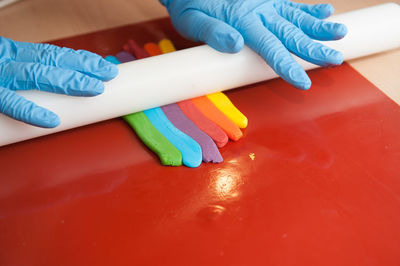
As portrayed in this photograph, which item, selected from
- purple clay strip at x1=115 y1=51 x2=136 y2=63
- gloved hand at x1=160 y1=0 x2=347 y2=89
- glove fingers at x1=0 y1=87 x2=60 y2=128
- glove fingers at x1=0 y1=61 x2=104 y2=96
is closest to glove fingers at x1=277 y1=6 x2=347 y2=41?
gloved hand at x1=160 y1=0 x2=347 y2=89

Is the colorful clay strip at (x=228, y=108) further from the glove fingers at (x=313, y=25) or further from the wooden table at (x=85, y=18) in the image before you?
Result: the wooden table at (x=85, y=18)

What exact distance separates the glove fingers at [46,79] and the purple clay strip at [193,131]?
0.80 ft

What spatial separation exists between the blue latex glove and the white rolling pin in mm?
40

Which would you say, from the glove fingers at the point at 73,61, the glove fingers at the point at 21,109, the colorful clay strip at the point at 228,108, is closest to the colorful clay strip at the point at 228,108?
the colorful clay strip at the point at 228,108

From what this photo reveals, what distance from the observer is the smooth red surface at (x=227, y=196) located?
856mm

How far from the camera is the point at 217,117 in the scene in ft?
3.81

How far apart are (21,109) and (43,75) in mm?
108

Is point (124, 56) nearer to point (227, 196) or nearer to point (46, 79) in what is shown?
point (46, 79)

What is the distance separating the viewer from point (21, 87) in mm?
1037

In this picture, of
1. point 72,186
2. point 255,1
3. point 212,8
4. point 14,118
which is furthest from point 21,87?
point 255,1

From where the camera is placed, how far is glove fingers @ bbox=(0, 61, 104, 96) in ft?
3.32

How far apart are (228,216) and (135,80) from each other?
49 centimetres

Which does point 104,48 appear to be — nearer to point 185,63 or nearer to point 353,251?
point 185,63

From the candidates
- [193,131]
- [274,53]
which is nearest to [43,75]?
[193,131]
